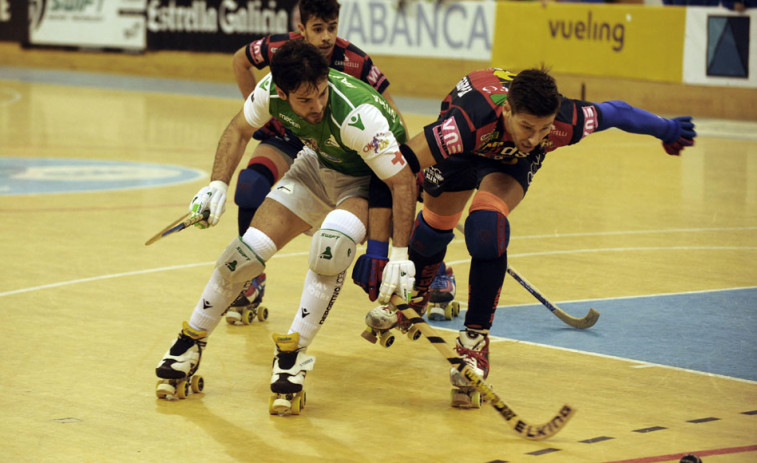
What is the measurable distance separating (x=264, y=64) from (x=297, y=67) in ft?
8.09

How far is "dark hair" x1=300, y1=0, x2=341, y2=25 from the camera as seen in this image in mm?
6949

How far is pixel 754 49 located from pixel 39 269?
13969 mm

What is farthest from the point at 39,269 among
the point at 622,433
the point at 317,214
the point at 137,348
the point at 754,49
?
the point at 754,49

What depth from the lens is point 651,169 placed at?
1434 centimetres

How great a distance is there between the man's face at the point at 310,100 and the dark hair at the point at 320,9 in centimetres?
175

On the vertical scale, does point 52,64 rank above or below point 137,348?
above

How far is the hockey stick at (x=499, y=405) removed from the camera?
4.76 metres

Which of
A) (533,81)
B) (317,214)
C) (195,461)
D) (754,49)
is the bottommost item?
(195,461)

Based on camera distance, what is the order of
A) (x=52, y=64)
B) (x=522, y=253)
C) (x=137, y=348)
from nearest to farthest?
1. (x=137, y=348)
2. (x=522, y=253)
3. (x=52, y=64)

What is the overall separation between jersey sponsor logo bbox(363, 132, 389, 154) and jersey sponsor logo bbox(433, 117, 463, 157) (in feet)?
0.88

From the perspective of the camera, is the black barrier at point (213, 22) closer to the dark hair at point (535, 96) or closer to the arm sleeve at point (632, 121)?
the arm sleeve at point (632, 121)

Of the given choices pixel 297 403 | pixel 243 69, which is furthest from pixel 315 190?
pixel 243 69

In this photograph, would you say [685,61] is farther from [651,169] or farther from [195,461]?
[195,461]

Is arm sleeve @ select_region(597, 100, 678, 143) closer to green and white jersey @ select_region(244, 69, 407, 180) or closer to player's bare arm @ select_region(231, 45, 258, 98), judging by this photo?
green and white jersey @ select_region(244, 69, 407, 180)
